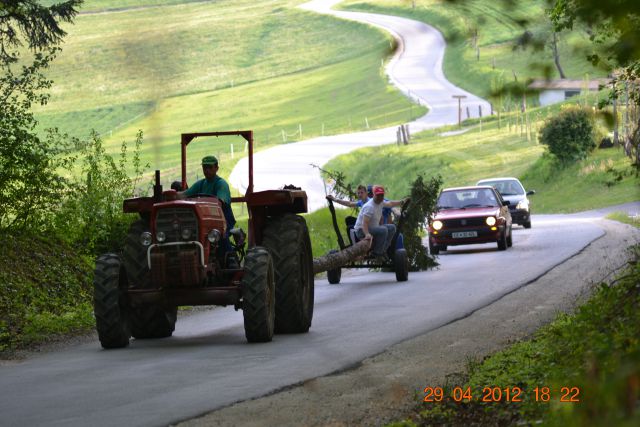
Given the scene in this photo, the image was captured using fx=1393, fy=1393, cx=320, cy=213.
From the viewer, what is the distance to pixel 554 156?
7206 cm

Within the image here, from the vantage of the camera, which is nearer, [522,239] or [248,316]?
[248,316]

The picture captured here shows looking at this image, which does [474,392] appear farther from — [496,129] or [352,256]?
[496,129]

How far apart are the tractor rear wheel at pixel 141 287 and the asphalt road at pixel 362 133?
34.7 metres

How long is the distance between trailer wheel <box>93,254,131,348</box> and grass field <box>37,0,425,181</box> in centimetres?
6221

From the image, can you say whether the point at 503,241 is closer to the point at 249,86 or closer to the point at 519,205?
the point at 519,205

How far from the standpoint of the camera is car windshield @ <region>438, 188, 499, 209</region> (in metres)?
35.2

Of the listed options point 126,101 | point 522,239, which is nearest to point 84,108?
point 126,101

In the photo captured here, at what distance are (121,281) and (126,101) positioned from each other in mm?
85882

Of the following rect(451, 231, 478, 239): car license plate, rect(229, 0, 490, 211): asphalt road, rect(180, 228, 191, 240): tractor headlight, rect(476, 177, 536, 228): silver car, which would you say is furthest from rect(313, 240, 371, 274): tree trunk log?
rect(229, 0, 490, 211): asphalt road

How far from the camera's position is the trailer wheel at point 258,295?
1476cm

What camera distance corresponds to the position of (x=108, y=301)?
15.0 metres

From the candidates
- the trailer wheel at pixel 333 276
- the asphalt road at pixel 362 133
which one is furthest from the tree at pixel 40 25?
the asphalt road at pixel 362 133

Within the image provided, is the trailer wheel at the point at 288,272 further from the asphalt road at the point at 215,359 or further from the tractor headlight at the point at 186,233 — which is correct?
the tractor headlight at the point at 186,233

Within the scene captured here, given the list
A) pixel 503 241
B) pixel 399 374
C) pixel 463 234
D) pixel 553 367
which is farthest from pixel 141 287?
pixel 463 234
